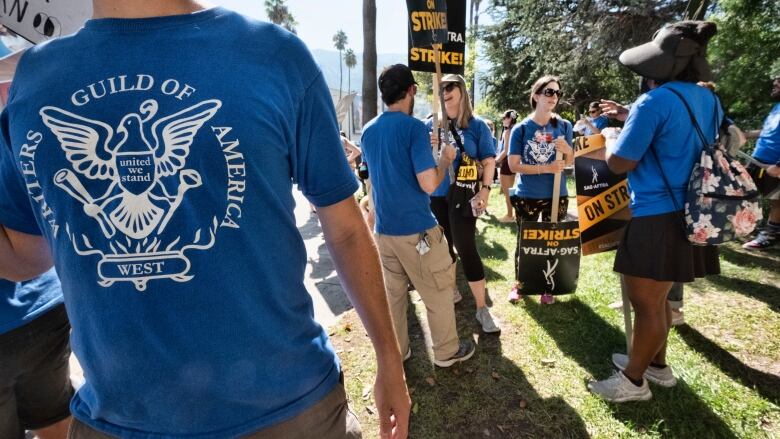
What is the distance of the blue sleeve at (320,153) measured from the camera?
38.8 inches

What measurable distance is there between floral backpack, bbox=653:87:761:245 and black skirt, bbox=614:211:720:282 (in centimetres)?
9

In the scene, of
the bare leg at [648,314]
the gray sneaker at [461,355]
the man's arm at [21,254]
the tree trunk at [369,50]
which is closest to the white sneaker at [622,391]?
the bare leg at [648,314]

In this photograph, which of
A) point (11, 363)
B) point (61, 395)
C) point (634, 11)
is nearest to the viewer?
point (11, 363)

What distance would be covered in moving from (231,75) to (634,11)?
58.1 ft

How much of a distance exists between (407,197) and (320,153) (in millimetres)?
1794

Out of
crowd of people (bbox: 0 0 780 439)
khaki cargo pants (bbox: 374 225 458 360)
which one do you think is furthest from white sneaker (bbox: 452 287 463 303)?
crowd of people (bbox: 0 0 780 439)

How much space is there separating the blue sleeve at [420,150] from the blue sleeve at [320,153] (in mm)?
1617

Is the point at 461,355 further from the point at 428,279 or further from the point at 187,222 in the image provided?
the point at 187,222

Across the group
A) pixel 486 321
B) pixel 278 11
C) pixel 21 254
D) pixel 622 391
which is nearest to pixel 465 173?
pixel 486 321

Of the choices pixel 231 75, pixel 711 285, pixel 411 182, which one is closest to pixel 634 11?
pixel 711 285

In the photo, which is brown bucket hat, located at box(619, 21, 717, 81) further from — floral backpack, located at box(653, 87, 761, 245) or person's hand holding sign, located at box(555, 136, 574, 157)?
person's hand holding sign, located at box(555, 136, 574, 157)

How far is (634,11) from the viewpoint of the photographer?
14414mm

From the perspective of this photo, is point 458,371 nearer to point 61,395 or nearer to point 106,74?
point 61,395

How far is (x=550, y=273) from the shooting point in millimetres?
3578
